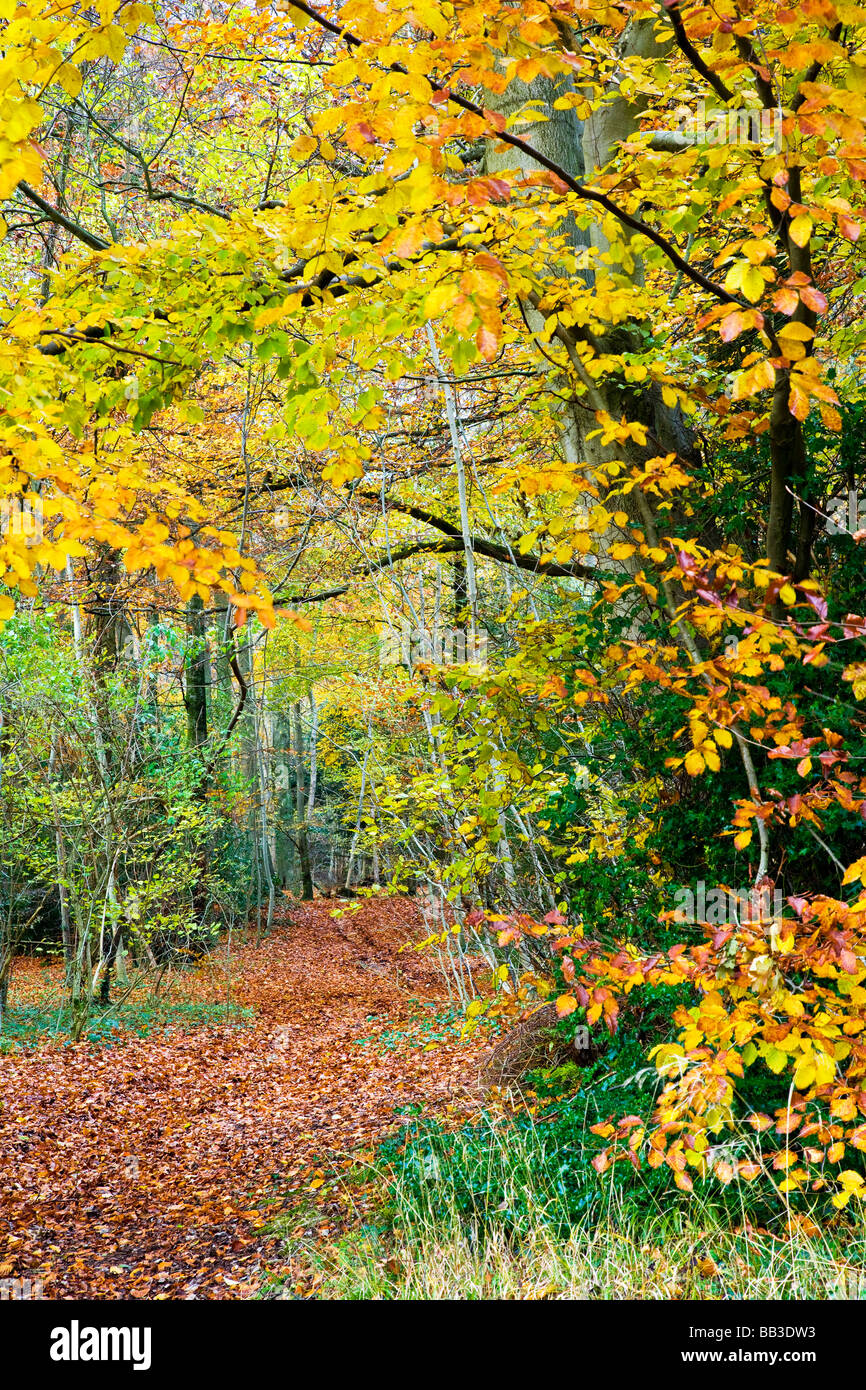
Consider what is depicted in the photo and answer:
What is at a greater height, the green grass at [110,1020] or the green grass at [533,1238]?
the green grass at [533,1238]

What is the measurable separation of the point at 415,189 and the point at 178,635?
8130 mm


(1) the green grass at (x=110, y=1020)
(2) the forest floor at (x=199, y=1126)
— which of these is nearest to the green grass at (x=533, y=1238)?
(2) the forest floor at (x=199, y=1126)

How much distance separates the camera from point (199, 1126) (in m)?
7.09

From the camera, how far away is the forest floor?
15.9 feet

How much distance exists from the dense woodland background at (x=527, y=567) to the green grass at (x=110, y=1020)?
2.24 feet

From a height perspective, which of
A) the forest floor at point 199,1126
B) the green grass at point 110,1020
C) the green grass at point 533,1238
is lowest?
the green grass at point 110,1020

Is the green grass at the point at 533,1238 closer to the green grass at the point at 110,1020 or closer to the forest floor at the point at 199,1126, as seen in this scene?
the forest floor at the point at 199,1126

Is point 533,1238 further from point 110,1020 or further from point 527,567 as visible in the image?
point 110,1020

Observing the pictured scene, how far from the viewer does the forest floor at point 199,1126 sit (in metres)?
4.84

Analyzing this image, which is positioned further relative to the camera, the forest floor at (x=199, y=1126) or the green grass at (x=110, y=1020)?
the green grass at (x=110, y=1020)

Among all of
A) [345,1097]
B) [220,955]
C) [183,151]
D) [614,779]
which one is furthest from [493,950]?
[220,955]

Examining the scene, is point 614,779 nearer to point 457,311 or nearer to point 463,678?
point 463,678

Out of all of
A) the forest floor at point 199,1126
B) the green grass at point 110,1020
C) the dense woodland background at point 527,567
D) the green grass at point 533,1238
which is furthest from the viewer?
the green grass at point 110,1020

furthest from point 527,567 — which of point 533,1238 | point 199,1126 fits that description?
point 199,1126
